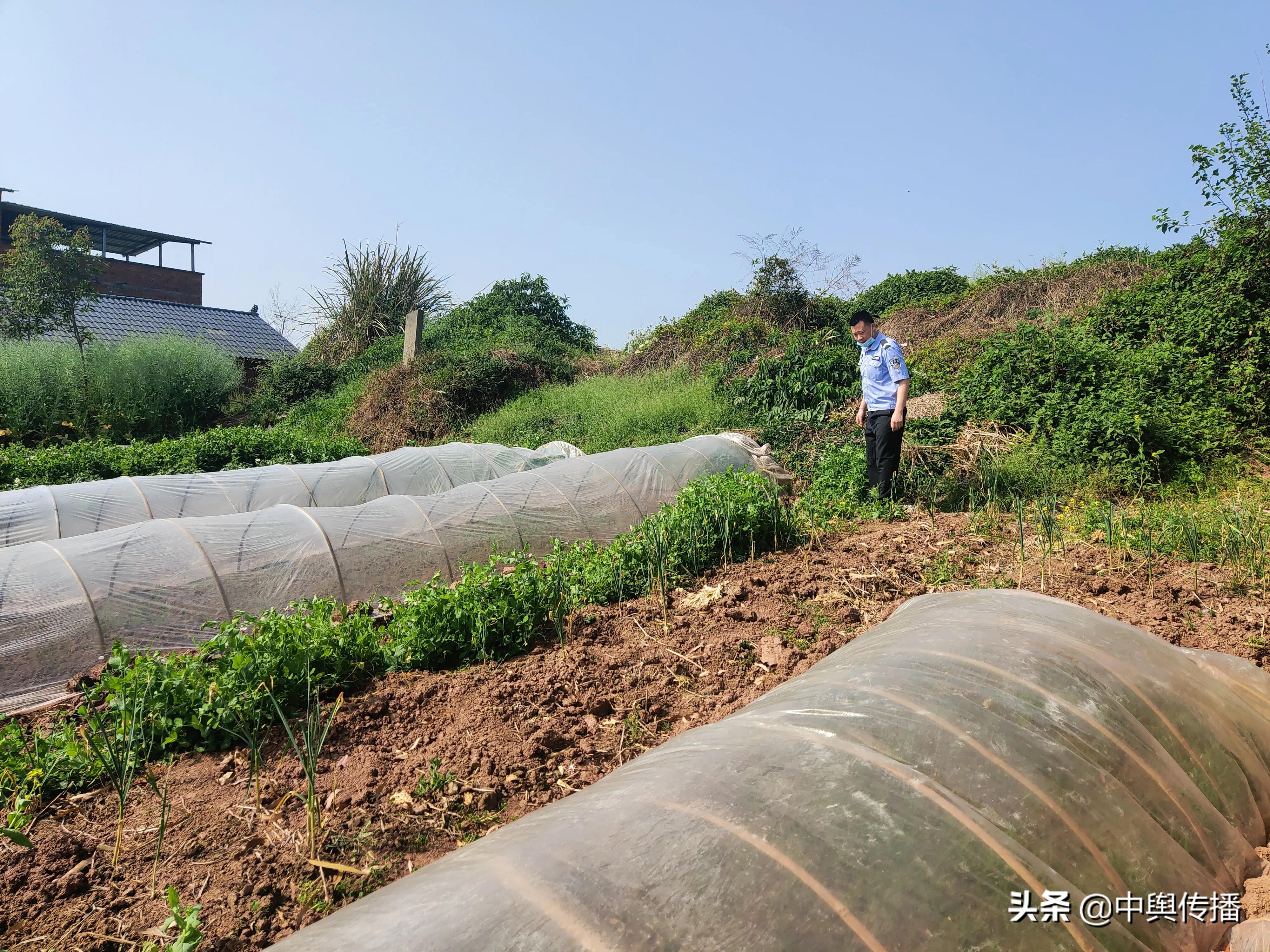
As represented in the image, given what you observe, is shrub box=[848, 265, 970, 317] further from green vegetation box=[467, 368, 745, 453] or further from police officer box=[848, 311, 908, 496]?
police officer box=[848, 311, 908, 496]

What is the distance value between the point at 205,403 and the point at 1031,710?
17.3 meters

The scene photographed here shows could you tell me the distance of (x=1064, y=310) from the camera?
11586 millimetres

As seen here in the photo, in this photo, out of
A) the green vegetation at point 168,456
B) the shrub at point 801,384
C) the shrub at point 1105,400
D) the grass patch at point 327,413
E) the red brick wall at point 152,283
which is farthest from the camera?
the red brick wall at point 152,283

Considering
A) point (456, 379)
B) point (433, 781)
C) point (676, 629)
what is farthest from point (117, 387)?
point (433, 781)

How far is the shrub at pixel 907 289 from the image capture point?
15.9 metres

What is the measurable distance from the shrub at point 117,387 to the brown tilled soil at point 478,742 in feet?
43.1

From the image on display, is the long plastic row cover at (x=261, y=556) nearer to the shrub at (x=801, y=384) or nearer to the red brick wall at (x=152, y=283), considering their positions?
the shrub at (x=801, y=384)

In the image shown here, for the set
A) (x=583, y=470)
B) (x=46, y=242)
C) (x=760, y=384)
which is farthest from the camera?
(x=46, y=242)

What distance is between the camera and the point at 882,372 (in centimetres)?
619

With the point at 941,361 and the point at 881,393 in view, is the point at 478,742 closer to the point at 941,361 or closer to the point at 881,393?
the point at 881,393

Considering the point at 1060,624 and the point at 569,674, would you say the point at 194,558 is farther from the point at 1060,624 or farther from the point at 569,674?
the point at 1060,624

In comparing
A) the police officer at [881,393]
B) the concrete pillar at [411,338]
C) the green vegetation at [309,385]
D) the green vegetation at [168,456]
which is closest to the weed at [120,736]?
the police officer at [881,393]

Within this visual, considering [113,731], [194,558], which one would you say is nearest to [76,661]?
[194,558]

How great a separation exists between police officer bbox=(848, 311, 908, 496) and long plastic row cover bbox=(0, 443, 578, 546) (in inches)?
161
